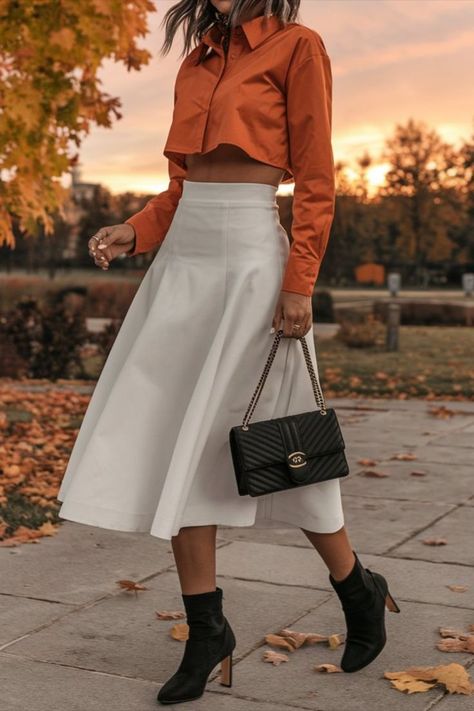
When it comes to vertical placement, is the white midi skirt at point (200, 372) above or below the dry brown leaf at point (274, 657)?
above

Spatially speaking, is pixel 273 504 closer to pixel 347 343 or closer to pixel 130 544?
pixel 130 544

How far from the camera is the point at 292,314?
10.1 ft

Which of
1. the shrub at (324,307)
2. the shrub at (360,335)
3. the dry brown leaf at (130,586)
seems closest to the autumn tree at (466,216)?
the shrub at (324,307)

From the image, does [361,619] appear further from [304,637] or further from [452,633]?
[452,633]

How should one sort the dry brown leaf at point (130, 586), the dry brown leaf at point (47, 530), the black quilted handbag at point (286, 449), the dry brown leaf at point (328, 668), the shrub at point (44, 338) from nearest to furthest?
the black quilted handbag at point (286, 449) < the dry brown leaf at point (328, 668) < the dry brown leaf at point (130, 586) < the dry brown leaf at point (47, 530) < the shrub at point (44, 338)

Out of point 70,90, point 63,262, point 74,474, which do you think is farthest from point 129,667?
point 63,262

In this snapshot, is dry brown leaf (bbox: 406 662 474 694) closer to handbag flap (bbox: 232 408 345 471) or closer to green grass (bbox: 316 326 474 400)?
handbag flap (bbox: 232 408 345 471)

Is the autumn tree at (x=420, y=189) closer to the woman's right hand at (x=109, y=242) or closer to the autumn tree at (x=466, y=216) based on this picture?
the autumn tree at (x=466, y=216)

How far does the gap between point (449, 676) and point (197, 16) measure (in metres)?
2.08

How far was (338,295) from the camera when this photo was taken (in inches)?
1246

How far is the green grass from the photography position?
12.5 metres

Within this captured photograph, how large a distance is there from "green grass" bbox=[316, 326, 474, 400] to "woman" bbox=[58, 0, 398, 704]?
8.68m

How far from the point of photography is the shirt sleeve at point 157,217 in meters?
3.42

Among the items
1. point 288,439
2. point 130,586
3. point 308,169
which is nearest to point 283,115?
point 308,169
